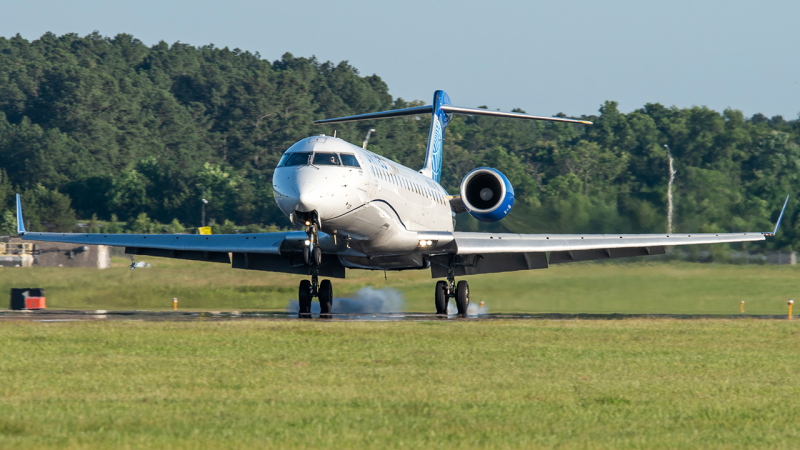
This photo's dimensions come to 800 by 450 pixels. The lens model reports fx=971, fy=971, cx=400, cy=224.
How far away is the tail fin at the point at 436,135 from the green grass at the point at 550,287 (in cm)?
490

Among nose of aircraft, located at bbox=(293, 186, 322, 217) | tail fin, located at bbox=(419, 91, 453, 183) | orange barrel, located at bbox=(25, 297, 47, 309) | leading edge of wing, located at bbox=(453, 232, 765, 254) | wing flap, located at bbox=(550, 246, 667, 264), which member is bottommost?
orange barrel, located at bbox=(25, 297, 47, 309)

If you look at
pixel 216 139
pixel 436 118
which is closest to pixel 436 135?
pixel 436 118

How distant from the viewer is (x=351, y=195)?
22.4 m

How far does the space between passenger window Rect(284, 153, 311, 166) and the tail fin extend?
12.8 meters

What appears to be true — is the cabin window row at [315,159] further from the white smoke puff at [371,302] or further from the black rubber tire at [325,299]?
the white smoke puff at [371,302]

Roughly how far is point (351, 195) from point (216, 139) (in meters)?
86.7

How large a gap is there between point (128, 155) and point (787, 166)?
64036mm

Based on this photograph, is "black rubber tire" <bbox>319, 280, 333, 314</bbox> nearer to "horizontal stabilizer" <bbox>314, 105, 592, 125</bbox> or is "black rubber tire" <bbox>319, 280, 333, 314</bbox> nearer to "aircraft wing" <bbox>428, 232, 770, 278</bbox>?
"aircraft wing" <bbox>428, 232, 770, 278</bbox>

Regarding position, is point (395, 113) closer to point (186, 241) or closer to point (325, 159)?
point (186, 241)

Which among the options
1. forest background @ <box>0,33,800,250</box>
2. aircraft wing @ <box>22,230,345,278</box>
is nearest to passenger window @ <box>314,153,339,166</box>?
aircraft wing @ <box>22,230,345,278</box>

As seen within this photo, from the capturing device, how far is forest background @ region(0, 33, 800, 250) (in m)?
80.8

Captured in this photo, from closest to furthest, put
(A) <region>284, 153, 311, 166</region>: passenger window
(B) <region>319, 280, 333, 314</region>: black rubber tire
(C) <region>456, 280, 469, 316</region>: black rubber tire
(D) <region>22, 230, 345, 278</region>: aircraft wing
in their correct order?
(A) <region>284, 153, 311, 166</region>: passenger window
(D) <region>22, 230, 345, 278</region>: aircraft wing
(B) <region>319, 280, 333, 314</region>: black rubber tire
(C) <region>456, 280, 469, 316</region>: black rubber tire

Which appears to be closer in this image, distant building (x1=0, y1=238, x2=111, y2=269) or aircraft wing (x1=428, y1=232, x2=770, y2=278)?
aircraft wing (x1=428, y1=232, x2=770, y2=278)

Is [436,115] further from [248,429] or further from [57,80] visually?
[57,80]
